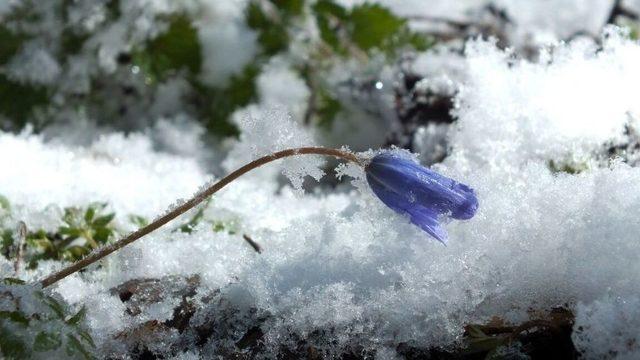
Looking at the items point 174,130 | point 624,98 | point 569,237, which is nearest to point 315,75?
point 174,130

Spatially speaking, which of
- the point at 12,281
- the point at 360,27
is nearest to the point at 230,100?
the point at 360,27

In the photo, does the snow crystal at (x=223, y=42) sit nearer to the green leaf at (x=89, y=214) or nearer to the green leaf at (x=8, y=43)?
the green leaf at (x=8, y=43)

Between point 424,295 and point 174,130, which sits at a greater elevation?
point 174,130

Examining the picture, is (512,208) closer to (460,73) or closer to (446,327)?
(446,327)

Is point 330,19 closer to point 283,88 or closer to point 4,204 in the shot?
point 283,88

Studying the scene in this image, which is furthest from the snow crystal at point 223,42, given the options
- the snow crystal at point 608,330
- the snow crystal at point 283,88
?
the snow crystal at point 608,330

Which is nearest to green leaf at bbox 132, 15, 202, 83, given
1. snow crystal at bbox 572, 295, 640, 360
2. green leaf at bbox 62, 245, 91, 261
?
green leaf at bbox 62, 245, 91, 261

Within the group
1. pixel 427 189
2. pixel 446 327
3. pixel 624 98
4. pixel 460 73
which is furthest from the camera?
pixel 460 73
